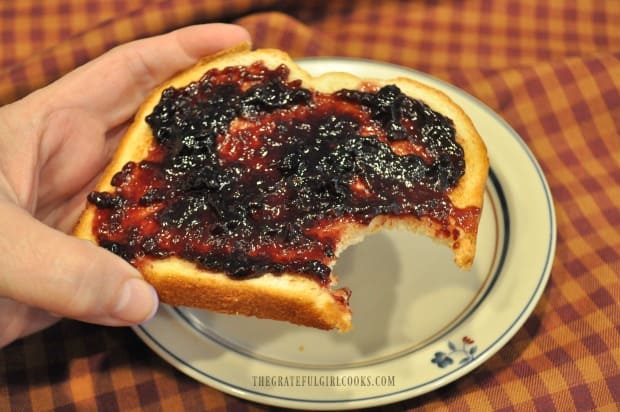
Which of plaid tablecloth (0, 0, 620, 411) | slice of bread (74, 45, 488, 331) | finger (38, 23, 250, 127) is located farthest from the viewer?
finger (38, 23, 250, 127)

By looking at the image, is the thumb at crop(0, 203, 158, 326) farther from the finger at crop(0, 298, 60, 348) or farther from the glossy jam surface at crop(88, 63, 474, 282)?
the finger at crop(0, 298, 60, 348)

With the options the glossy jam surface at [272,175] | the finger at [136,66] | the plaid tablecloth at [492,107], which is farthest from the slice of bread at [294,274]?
the plaid tablecloth at [492,107]

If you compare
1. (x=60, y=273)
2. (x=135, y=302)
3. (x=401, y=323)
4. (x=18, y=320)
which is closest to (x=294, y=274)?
(x=135, y=302)

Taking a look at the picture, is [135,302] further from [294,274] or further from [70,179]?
[70,179]

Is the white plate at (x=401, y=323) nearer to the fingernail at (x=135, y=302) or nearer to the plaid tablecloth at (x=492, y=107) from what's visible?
the plaid tablecloth at (x=492, y=107)

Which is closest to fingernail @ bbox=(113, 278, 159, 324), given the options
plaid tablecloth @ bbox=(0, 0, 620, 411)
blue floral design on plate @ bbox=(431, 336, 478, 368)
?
plaid tablecloth @ bbox=(0, 0, 620, 411)

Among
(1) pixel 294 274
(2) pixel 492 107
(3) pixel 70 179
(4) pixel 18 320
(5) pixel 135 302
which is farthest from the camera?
(2) pixel 492 107
